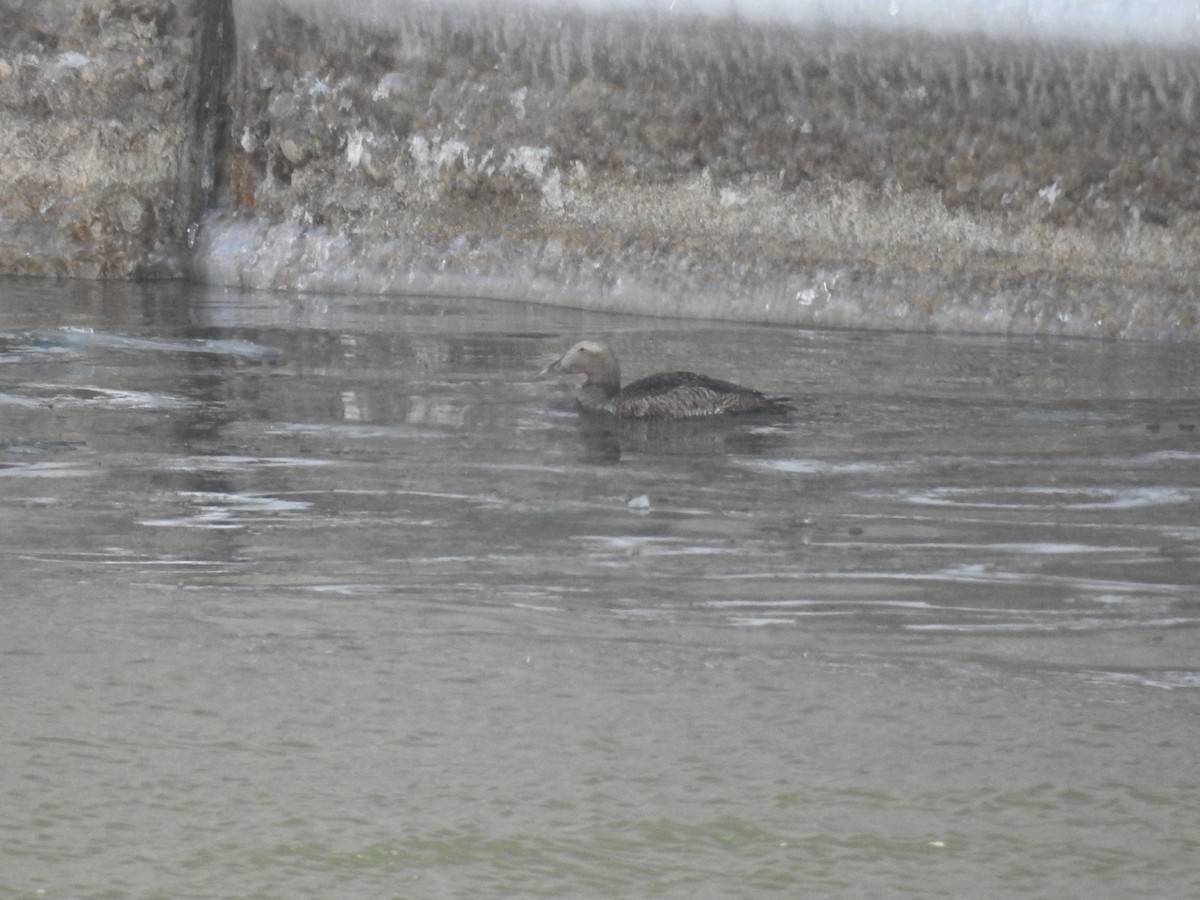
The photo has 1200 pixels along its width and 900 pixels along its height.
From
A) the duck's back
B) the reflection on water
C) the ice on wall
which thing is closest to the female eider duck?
the duck's back

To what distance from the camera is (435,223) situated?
12812mm

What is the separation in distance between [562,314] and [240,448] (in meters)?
4.83

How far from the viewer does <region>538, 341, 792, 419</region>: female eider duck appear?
821 cm

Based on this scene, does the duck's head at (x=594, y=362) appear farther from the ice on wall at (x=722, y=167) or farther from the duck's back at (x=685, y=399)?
the ice on wall at (x=722, y=167)

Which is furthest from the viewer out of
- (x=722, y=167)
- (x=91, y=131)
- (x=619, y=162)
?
(x=91, y=131)

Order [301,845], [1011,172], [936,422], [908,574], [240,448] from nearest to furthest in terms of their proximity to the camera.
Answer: [301,845], [908,574], [240,448], [936,422], [1011,172]

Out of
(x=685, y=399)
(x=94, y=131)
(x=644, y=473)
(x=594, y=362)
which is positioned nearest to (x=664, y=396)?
(x=685, y=399)

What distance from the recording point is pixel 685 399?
827cm

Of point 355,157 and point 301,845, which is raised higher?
point 355,157

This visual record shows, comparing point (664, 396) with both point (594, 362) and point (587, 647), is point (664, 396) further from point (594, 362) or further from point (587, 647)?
point (587, 647)

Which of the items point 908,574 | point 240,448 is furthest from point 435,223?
point 908,574

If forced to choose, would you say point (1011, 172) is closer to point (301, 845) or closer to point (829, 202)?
point (829, 202)

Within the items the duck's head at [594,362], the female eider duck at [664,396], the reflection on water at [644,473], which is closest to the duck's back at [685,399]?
the female eider duck at [664,396]

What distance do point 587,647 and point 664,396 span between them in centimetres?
375
